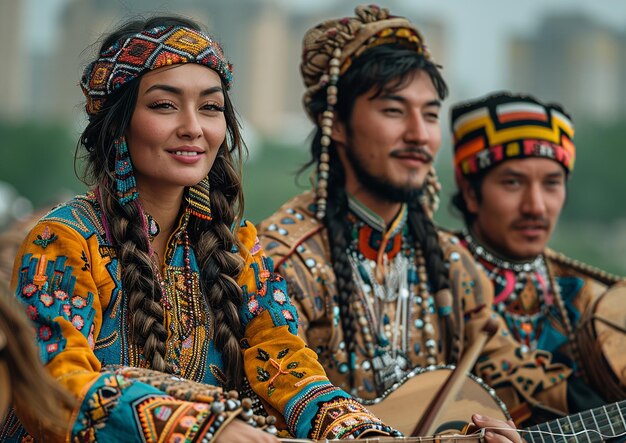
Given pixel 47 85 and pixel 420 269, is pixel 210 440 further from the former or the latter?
pixel 47 85

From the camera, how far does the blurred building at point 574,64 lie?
44969 millimetres

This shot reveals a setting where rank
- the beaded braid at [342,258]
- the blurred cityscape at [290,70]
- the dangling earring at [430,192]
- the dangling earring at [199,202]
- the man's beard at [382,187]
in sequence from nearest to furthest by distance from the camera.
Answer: the dangling earring at [199,202] → the beaded braid at [342,258] → the man's beard at [382,187] → the dangling earring at [430,192] → the blurred cityscape at [290,70]

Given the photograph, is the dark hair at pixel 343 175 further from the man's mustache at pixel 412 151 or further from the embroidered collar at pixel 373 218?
the man's mustache at pixel 412 151

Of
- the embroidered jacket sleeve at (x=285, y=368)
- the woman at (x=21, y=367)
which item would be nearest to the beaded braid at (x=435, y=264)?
the embroidered jacket sleeve at (x=285, y=368)

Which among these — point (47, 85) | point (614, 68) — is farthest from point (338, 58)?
point (614, 68)

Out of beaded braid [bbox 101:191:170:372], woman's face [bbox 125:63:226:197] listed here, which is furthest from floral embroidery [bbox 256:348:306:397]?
woman's face [bbox 125:63:226:197]

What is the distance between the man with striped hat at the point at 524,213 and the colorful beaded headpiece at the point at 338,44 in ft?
1.65

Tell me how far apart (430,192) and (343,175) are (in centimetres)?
41

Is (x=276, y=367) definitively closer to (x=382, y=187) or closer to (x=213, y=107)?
(x=213, y=107)

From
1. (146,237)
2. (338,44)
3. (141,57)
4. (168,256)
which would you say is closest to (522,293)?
(338,44)

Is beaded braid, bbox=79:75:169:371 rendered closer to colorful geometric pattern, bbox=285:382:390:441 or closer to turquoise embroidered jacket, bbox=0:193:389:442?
turquoise embroidered jacket, bbox=0:193:389:442

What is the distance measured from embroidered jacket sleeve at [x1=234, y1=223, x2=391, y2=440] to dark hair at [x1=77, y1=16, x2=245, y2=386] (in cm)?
5

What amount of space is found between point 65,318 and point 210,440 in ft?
1.63

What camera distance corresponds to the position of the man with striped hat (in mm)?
4238
